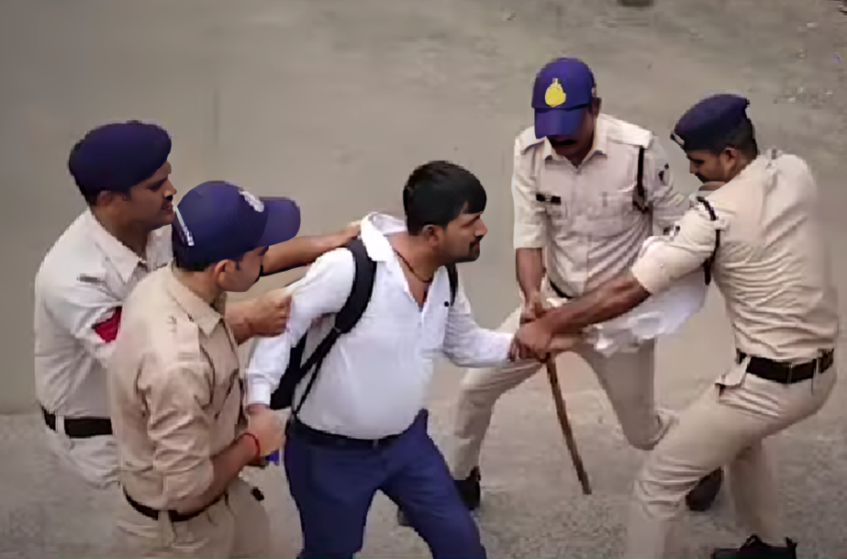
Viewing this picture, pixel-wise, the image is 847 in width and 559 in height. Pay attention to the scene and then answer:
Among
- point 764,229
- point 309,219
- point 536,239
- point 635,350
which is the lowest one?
point 309,219

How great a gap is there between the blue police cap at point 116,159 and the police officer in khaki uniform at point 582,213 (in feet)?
3.92

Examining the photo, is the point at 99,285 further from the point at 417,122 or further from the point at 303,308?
the point at 417,122

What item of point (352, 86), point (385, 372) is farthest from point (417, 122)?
point (385, 372)

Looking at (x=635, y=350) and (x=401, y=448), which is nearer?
(x=401, y=448)

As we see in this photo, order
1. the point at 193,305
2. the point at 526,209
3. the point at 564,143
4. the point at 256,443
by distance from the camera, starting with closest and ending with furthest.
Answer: the point at 193,305, the point at 256,443, the point at 564,143, the point at 526,209

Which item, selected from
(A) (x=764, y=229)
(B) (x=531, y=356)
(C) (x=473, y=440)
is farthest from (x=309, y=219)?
(A) (x=764, y=229)

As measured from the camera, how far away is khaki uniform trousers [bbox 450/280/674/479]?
A: 355 centimetres

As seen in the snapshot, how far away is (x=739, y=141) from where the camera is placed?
304 cm

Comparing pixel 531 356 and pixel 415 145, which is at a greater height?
pixel 531 356

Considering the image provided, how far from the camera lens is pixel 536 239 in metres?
3.58

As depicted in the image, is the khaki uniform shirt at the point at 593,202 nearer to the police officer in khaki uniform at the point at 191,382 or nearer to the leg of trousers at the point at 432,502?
the leg of trousers at the point at 432,502

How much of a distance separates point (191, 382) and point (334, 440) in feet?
1.94

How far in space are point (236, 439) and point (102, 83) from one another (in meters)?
5.55

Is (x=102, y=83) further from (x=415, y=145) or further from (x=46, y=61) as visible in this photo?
(x=415, y=145)
